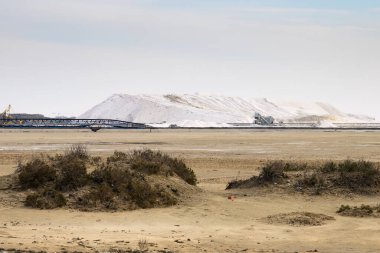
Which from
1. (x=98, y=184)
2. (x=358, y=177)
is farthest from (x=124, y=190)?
(x=358, y=177)

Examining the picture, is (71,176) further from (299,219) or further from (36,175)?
(299,219)

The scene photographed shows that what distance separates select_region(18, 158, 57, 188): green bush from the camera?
21203mm

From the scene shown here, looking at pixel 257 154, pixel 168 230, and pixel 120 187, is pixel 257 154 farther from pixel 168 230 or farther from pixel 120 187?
pixel 168 230

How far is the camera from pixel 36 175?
2127cm

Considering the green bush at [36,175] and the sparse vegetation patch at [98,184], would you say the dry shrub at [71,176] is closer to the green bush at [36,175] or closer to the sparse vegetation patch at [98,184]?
the sparse vegetation patch at [98,184]

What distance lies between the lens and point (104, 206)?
20.1 meters

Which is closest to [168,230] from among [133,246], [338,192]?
[133,246]

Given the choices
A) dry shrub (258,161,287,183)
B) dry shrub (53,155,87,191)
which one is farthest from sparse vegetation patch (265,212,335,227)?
dry shrub (53,155,87,191)

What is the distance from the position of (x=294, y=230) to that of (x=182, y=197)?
203 inches

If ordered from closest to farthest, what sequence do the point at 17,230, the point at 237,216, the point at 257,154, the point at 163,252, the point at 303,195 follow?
the point at 163,252 → the point at 17,230 → the point at 237,216 → the point at 303,195 → the point at 257,154

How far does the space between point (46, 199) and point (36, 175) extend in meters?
1.37

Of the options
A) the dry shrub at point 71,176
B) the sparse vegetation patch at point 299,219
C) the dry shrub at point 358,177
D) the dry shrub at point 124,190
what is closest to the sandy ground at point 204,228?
the sparse vegetation patch at point 299,219

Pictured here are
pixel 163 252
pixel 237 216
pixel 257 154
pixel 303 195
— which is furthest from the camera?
pixel 257 154

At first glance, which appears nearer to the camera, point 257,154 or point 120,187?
point 120,187
